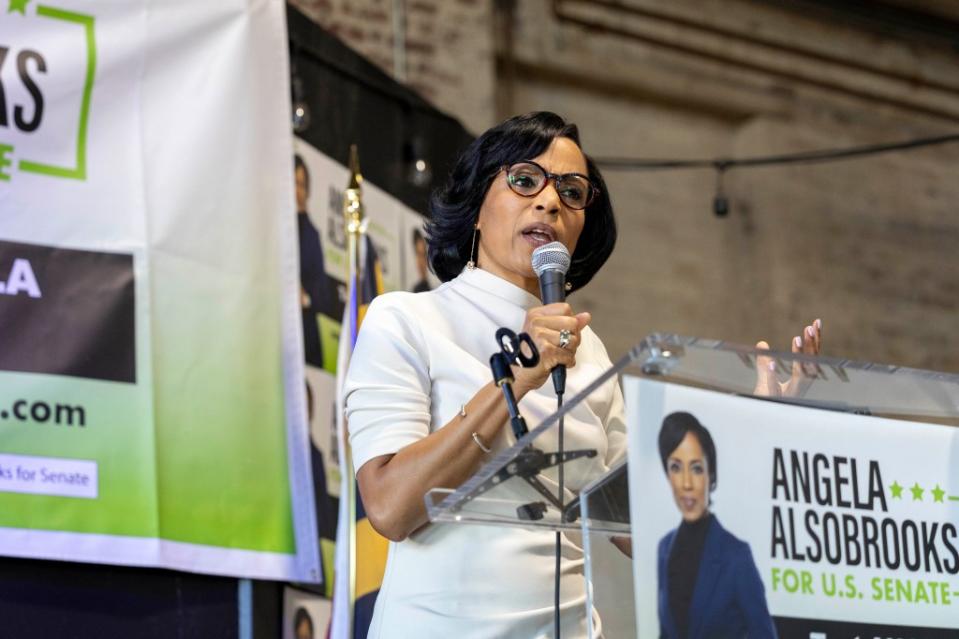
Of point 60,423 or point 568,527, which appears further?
point 60,423

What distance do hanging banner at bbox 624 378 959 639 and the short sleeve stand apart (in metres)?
0.54

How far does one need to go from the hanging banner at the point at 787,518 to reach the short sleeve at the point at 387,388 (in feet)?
1.79

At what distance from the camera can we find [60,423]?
3336 mm

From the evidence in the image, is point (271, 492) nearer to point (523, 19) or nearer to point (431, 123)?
point (431, 123)

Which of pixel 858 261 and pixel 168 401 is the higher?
pixel 858 261

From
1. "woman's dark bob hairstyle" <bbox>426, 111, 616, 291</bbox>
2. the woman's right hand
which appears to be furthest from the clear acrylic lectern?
"woman's dark bob hairstyle" <bbox>426, 111, 616, 291</bbox>

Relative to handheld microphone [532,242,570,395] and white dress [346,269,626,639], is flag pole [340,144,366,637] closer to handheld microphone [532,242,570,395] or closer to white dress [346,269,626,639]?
white dress [346,269,626,639]

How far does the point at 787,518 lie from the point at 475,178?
3.18 feet

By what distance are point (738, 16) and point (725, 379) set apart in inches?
223

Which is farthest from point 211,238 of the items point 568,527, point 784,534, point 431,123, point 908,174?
point 908,174

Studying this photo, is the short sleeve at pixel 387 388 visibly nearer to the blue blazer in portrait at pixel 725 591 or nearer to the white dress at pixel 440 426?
the white dress at pixel 440 426

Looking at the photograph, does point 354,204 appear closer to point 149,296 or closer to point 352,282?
point 352,282

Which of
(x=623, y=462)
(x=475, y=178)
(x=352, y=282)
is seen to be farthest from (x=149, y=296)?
(x=623, y=462)

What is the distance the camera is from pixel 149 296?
359 centimetres
